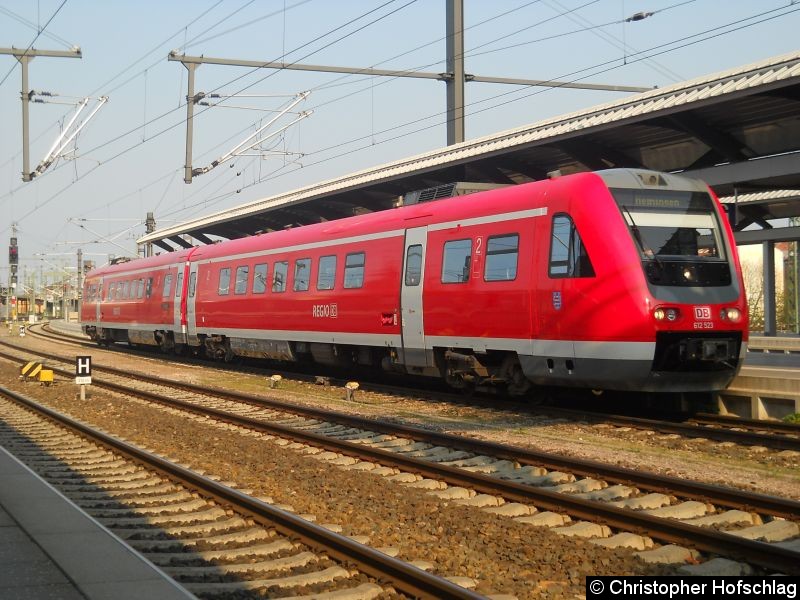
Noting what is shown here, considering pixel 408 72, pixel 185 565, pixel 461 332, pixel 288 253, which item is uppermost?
pixel 408 72

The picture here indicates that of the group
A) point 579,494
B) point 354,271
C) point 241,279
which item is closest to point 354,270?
point 354,271

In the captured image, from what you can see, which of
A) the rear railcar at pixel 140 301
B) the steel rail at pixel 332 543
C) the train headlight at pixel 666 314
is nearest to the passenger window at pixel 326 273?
the train headlight at pixel 666 314

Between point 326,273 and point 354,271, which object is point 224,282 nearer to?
point 326,273

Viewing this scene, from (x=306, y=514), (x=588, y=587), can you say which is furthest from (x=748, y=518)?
(x=306, y=514)

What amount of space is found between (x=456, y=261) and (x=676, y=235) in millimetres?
3603

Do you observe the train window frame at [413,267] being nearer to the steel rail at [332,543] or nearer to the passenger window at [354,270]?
the passenger window at [354,270]

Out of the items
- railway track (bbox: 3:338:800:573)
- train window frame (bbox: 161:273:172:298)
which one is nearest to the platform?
railway track (bbox: 3:338:800:573)

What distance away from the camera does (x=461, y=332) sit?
1430 cm

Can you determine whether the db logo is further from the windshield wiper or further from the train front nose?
the windshield wiper

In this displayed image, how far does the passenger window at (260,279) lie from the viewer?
2167 cm

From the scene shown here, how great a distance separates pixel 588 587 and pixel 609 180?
7.85 meters

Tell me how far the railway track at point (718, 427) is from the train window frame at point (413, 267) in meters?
2.58

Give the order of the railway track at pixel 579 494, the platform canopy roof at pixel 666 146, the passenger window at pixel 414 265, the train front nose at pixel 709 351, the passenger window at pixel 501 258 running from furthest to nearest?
the passenger window at pixel 414 265, the platform canopy roof at pixel 666 146, the passenger window at pixel 501 258, the train front nose at pixel 709 351, the railway track at pixel 579 494

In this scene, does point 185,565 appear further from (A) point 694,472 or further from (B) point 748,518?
(A) point 694,472
